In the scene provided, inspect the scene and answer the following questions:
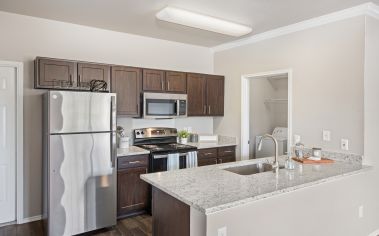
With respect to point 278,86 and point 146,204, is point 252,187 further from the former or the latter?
point 278,86

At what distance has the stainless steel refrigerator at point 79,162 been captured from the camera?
2.83 meters

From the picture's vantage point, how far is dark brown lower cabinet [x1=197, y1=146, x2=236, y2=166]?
4.22 metres

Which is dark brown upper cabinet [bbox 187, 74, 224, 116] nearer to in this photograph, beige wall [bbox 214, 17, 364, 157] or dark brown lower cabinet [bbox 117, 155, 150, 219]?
beige wall [bbox 214, 17, 364, 157]

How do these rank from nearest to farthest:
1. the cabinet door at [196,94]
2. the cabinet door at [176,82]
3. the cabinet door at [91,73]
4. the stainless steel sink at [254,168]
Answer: the stainless steel sink at [254,168], the cabinet door at [91,73], the cabinet door at [176,82], the cabinet door at [196,94]

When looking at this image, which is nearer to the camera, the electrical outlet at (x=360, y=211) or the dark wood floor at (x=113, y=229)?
the electrical outlet at (x=360, y=211)

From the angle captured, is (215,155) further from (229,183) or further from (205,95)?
(229,183)

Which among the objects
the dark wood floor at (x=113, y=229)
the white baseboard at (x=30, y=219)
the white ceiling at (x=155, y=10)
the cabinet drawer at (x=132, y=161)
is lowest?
the dark wood floor at (x=113, y=229)

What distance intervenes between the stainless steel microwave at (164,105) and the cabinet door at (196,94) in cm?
Answer: 16

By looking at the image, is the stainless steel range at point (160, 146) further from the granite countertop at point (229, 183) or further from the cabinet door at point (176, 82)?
the granite countertop at point (229, 183)

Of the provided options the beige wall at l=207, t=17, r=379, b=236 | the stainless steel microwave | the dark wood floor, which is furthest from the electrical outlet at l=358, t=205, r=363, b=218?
the stainless steel microwave

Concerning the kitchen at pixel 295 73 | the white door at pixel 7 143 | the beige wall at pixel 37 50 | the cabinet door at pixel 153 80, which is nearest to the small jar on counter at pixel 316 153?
the kitchen at pixel 295 73

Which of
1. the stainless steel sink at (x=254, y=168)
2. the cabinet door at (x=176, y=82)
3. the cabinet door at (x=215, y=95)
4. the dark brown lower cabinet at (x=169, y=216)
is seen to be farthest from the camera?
the cabinet door at (x=215, y=95)

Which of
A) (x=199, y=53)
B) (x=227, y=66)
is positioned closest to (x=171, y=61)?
(x=199, y=53)

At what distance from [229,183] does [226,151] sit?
2.41m
